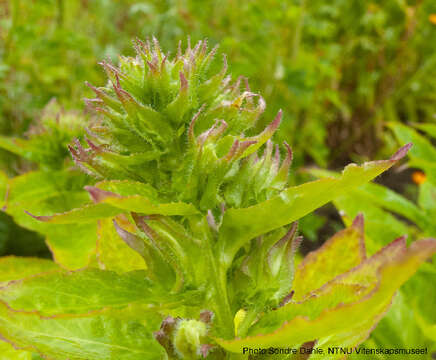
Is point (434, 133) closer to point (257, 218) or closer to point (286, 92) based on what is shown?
point (257, 218)

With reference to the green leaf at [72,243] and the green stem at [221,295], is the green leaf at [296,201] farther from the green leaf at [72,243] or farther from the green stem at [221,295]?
the green leaf at [72,243]

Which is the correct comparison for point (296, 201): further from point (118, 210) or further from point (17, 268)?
point (17, 268)

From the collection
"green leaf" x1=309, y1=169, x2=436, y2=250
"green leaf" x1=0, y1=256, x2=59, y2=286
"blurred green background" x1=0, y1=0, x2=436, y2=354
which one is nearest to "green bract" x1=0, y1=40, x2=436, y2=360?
"green leaf" x1=0, y1=256, x2=59, y2=286

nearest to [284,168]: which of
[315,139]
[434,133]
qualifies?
[434,133]

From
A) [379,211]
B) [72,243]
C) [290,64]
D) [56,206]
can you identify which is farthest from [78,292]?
[290,64]

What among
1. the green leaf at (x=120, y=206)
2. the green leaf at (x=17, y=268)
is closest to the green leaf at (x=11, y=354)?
the green leaf at (x=17, y=268)

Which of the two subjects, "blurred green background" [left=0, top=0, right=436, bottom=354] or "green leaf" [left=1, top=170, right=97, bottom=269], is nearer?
"green leaf" [left=1, top=170, right=97, bottom=269]

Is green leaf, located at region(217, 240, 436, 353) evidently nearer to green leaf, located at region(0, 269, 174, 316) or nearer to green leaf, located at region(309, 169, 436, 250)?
green leaf, located at region(0, 269, 174, 316)
